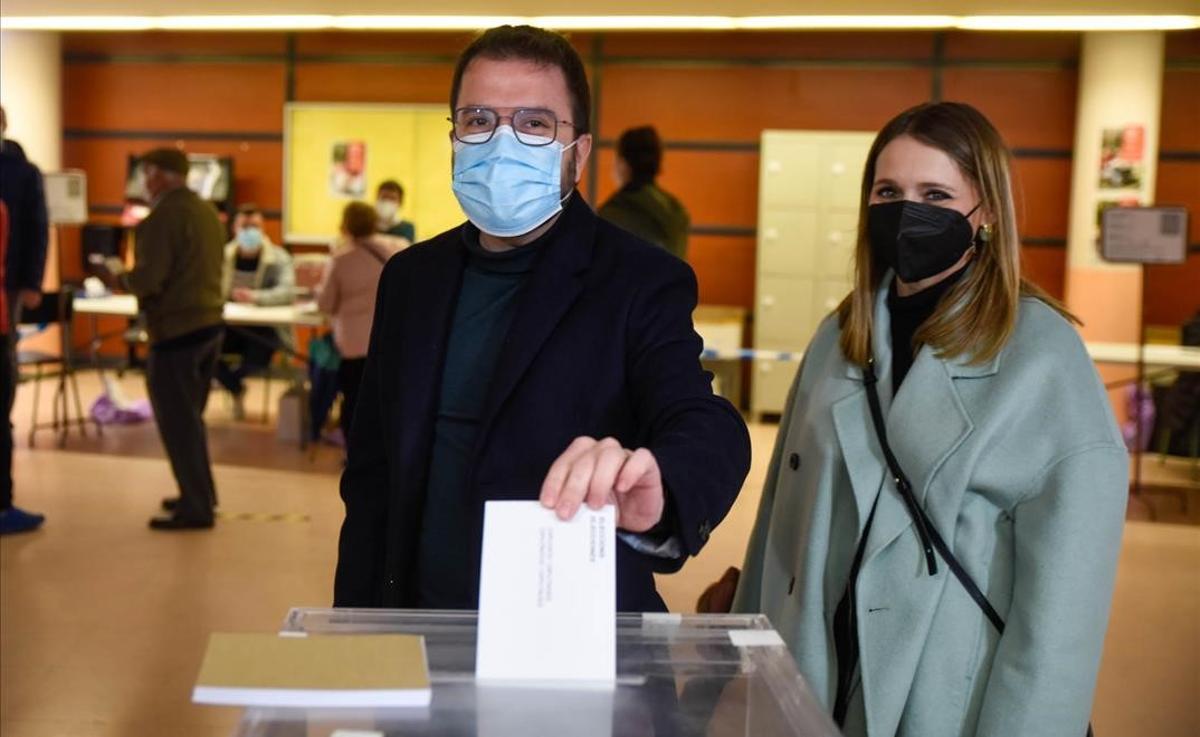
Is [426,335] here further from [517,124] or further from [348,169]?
[348,169]

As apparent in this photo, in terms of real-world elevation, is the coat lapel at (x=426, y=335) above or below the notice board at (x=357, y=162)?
below

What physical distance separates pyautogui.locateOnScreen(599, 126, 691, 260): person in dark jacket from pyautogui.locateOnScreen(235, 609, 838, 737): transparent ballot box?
4578 mm

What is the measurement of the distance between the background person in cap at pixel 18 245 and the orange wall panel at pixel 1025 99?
23.7 feet

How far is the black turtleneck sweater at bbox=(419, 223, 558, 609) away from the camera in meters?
1.69

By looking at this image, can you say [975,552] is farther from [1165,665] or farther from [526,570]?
[1165,665]

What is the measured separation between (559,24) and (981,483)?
9171mm

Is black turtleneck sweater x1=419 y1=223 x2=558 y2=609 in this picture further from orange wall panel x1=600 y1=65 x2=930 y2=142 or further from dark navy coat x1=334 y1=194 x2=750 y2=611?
orange wall panel x1=600 y1=65 x2=930 y2=142

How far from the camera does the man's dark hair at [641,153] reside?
19.2 feet

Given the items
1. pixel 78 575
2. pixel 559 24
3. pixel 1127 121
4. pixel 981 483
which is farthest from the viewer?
pixel 559 24

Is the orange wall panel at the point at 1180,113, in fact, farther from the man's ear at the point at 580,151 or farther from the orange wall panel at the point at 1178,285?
the man's ear at the point at 580,151

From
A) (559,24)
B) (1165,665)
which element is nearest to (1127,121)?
(559,24)

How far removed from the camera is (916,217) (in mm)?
2131

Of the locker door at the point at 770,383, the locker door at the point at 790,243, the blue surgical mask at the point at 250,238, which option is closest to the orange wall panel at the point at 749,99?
the locker door at the point at 790,243

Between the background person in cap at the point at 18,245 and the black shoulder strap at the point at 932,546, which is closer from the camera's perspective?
the black shoulder strap at the point at 932,546
